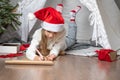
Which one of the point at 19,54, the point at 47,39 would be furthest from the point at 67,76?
the point at 19,54

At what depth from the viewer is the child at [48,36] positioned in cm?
215

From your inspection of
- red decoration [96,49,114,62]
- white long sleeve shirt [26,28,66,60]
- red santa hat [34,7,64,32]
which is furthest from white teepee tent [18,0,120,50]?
red santa hat [34,7,64,32]

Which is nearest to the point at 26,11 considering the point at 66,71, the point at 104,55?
the point at 104,55

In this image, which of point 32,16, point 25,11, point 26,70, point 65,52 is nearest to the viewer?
point 26,70

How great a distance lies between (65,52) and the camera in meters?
2.61

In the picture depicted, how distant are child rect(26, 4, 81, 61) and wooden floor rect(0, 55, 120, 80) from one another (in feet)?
0.38

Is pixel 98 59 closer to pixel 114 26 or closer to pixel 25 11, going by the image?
pixel 114 26

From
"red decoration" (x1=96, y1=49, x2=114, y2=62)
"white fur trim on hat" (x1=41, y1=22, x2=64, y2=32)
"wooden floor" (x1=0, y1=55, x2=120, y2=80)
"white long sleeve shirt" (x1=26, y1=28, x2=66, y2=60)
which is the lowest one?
"wooden floor" (x1=0, y1=55, x2=120, y2=80)

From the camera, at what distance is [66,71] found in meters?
1.84

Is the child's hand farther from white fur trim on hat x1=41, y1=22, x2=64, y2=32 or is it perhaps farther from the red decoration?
the red decoration

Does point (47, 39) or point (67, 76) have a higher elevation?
point (47, 39)

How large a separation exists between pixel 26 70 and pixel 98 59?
78 cm

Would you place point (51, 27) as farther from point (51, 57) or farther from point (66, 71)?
point (66, 71)

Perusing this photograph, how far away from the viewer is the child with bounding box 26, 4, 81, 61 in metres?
2.15
